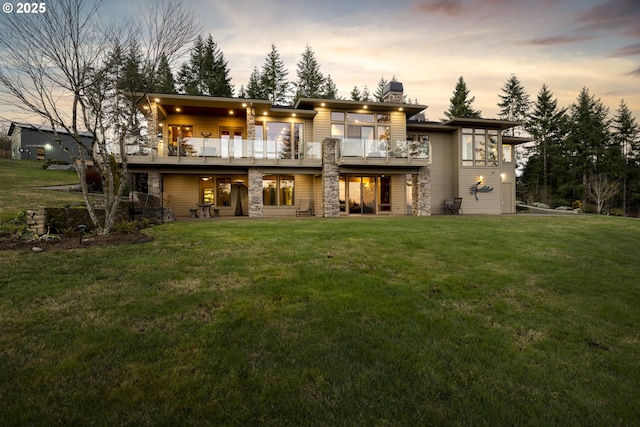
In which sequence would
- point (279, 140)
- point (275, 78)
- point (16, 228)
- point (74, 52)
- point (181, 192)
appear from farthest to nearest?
point (275, 78), point (181, 192), point (279, 140), point (74, 52), point (16, 228)

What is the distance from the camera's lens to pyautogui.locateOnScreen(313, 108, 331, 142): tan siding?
17.9 meters

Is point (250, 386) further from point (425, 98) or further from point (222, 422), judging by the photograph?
point (425, 98)

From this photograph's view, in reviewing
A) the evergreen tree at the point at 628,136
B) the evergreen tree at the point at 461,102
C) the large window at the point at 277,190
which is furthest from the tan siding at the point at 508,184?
the evergreen tree at the point at 628,136

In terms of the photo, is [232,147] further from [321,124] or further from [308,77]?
[308,77]

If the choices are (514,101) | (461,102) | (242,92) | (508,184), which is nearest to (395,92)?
(508,184)

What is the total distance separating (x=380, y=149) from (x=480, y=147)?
8.15 metres

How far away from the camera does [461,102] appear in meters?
39.2

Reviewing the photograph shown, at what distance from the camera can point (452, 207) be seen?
19219 mm

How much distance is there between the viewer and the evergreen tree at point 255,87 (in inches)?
1455

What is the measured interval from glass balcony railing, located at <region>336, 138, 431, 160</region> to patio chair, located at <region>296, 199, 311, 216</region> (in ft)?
11.4

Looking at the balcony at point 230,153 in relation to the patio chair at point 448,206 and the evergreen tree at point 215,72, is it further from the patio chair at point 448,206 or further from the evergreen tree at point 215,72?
the evergreen tree at point 215,72

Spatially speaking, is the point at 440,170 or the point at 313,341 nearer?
the point at 313,341

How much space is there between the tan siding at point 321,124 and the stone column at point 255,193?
13.3 feet

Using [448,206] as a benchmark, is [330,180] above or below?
above
